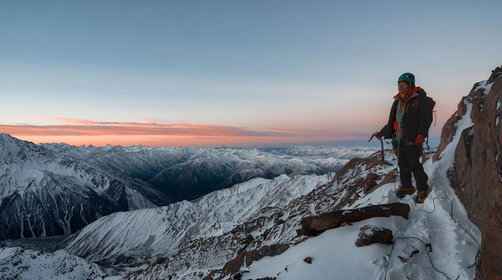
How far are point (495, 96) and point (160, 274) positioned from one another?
4595 inches

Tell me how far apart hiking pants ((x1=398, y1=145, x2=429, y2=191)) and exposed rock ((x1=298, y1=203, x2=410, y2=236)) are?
116cm

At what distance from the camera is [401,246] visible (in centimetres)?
1117

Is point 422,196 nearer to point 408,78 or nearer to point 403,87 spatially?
point 403,87

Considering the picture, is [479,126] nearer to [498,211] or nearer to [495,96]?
[495,96]

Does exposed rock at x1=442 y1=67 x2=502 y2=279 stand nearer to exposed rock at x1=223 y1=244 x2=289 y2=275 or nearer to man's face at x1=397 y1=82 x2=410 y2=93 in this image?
man's face at x1=397 y1=82 x2=410 y2=93

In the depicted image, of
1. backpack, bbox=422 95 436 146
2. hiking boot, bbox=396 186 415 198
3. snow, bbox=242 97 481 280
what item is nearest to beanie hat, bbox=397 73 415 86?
backpack, bbox=422 95 436 146

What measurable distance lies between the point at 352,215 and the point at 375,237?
2.23 meters

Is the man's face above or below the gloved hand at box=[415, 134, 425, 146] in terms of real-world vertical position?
above

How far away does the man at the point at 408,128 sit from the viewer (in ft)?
41.5

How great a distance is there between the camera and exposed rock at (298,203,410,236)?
13383 millimetres

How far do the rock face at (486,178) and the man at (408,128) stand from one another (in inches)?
55.2

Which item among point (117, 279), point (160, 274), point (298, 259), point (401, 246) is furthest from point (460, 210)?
point (117, 279)

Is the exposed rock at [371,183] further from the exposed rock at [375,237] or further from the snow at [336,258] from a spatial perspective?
the exposed rock at [375,237]

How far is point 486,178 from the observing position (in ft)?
31.5
